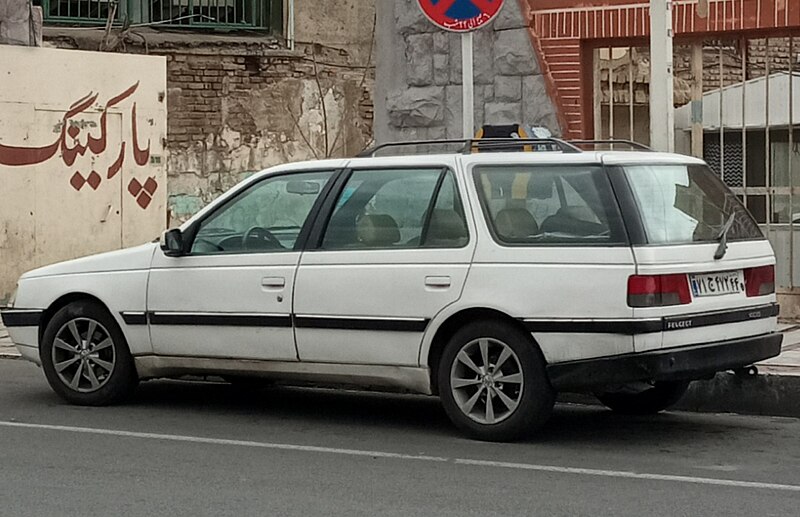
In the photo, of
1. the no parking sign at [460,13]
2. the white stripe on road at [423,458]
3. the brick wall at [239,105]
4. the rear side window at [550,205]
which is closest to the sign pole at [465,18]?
the no parking sign at [460,13]

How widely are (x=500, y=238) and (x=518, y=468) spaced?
1.28m

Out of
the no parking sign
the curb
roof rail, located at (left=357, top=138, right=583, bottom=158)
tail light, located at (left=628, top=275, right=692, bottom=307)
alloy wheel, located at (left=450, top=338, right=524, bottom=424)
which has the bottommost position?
the curb

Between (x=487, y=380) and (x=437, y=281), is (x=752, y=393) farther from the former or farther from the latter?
(x=437, y=281)

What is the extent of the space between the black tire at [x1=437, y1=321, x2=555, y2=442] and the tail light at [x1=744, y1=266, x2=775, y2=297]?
1.24m

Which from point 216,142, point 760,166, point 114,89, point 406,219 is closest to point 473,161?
point 406,219

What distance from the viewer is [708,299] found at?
754cm

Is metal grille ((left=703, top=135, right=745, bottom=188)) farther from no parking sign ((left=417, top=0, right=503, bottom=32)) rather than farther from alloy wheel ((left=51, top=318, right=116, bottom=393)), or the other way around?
alloy wheel ((left=51, top=318, right=116, bottom=393))

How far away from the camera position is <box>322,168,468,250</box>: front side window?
7.88 meters

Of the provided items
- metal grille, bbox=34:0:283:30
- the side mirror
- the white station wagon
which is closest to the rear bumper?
the white station wagon

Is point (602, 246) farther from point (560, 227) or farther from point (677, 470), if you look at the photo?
point (677, 470)

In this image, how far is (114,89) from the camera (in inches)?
628

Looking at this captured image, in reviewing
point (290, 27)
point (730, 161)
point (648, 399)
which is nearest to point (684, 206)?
point (648, 399)

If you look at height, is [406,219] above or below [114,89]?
below

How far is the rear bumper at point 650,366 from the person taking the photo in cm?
729
